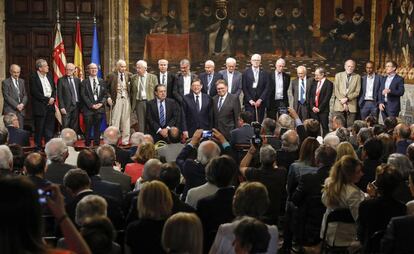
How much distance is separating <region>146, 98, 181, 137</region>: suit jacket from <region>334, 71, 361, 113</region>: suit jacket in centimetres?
389

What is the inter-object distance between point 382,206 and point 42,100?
9845 mm

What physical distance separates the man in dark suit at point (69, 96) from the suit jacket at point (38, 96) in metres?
0.19

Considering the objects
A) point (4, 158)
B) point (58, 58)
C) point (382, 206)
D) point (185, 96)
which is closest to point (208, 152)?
point (4, 158)

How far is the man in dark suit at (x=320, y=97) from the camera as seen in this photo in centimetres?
1545

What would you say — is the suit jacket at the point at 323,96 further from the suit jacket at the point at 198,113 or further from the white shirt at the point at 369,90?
the suit jacket at the point at 198,113

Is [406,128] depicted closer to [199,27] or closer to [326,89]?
[326,89]

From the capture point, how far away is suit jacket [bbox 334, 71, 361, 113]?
15703 millimetres

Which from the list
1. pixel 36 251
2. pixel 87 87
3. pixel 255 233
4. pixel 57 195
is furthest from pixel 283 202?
pixel 87 87

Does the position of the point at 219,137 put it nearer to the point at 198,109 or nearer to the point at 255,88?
the point at 198,109

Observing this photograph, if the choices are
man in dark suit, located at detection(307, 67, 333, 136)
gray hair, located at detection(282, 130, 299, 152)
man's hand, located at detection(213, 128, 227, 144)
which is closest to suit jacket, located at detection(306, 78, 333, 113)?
man in dark suit, located at detection(307, 67, 333, 136)

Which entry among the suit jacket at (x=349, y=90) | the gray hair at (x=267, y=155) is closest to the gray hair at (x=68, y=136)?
the gray hair at (x=267, y=155)

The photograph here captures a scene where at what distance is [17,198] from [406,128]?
7.73 meters

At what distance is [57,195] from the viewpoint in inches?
138

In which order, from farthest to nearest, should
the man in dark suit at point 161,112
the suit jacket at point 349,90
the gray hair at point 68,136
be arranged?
the suit jacket at point 349,90, the man in dark suit at point 161,112, the gray hair at point 68,136
